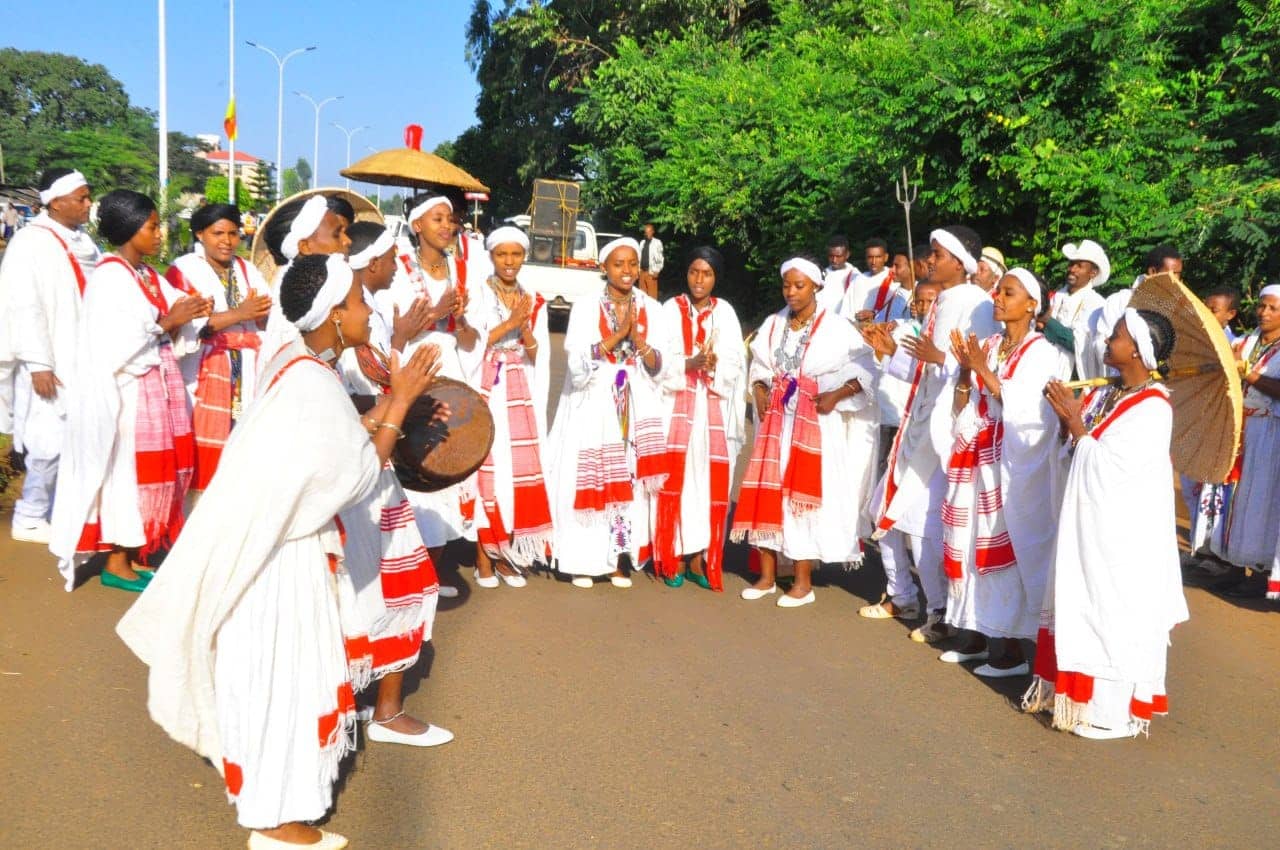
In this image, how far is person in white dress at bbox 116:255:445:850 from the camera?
3279 millimetres

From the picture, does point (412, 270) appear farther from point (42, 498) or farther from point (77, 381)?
point (42, 498)

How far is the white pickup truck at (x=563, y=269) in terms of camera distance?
23.8 meters

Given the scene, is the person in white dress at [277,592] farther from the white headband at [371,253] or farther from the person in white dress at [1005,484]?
the person in white dress at [1005,484]

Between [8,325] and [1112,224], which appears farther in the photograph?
[1112,224]

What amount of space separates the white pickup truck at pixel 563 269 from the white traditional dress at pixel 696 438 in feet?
51.1

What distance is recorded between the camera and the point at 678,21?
26.3m

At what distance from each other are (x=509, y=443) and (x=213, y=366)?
1.75 meters

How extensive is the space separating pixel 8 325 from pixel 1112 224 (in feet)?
30.6

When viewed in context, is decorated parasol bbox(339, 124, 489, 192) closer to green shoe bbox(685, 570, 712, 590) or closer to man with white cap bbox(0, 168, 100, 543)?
man with white cap bbox(0, 168, 100, 543)

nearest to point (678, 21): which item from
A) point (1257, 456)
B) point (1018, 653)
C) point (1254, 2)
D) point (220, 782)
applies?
point (1254, 2)

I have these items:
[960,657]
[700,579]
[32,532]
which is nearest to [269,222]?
[32,532]

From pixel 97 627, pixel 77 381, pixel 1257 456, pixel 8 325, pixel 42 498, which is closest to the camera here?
pixel 97 627

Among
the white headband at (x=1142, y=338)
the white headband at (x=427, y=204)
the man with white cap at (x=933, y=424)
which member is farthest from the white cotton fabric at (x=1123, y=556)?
the white headband at (x=427, y=204)

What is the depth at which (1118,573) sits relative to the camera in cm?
483
